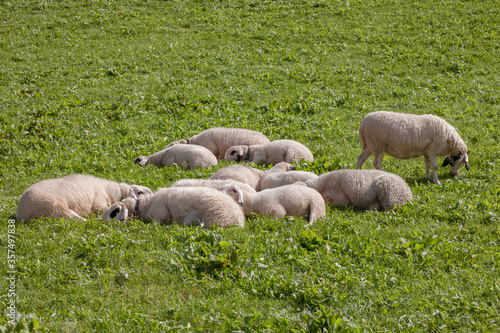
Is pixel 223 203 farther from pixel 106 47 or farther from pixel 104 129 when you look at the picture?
pixel 106 47

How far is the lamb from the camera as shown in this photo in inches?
415

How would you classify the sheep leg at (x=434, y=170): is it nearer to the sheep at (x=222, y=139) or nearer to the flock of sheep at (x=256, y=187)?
the flock of sheep at (x=256, y=187)

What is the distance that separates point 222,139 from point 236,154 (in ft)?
3.13

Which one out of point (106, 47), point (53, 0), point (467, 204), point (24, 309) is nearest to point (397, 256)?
point (467, 204)

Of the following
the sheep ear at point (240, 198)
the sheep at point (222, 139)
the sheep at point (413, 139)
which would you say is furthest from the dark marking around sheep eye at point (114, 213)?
the sheep at point (413, 139)

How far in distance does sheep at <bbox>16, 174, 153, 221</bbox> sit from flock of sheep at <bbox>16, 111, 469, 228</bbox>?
0.01 metres

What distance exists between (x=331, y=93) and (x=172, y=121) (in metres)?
5.20

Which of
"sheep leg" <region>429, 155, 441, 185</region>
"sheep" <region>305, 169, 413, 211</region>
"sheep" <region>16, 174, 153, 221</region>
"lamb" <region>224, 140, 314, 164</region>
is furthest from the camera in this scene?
"lamb" <region>224, 140, 314, 164</region>

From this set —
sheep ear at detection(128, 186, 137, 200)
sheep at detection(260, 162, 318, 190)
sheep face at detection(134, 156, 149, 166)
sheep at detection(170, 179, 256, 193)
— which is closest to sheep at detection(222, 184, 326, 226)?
sheep at detection(170, 179, 256, 193)

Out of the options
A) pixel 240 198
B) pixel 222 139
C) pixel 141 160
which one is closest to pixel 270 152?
pixel 222 139

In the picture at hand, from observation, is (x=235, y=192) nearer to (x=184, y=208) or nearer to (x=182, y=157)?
(x=184, y=208)

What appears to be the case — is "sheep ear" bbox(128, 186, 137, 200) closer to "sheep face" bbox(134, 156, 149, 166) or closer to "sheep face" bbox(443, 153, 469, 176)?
"sheep face" bbox(134, 156, 149, 166)

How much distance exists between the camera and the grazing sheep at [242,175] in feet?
28.7

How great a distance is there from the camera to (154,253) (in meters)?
5.84
